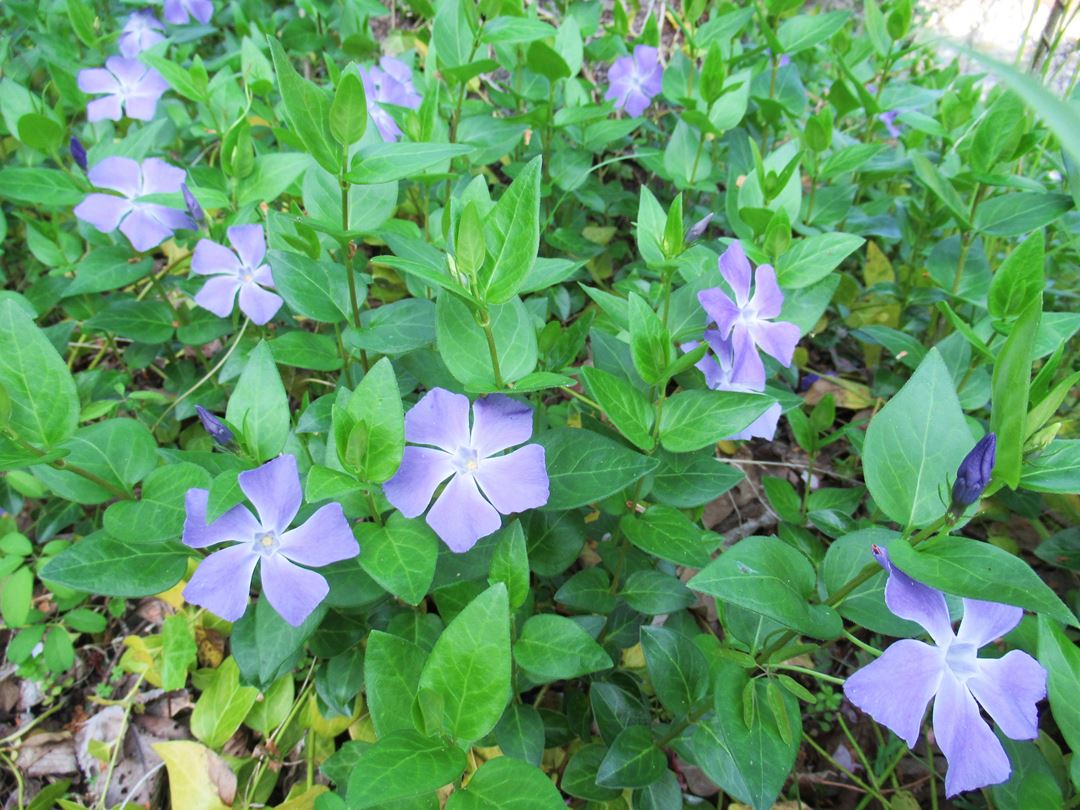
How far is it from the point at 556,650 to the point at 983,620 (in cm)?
68

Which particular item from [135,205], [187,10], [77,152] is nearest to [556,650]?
[135,205]

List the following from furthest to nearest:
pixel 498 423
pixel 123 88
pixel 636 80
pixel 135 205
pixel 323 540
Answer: pixel 636 80 → pixel 123 88 → pixel 135 205 → pixel 498 423 → pixel 323 540

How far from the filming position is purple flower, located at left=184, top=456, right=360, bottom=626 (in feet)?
3.84

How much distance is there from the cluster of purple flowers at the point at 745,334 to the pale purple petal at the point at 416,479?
573 mm

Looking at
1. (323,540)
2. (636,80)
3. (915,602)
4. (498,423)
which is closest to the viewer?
(915,602)

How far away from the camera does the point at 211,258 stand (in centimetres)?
179

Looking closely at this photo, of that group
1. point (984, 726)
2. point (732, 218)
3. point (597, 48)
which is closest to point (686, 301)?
point (732, 218)

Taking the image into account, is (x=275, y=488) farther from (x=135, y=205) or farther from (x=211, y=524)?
(x=135, y=205)

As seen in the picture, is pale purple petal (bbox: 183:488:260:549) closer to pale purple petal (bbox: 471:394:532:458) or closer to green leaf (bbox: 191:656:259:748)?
pale purple petal (bbox: 471:394:532:458)

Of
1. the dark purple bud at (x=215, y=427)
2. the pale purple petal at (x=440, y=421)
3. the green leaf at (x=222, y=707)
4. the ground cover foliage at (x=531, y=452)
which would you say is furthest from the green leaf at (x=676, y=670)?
the green leaf at (x=222, y=707)

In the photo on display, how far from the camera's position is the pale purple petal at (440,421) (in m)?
1.25

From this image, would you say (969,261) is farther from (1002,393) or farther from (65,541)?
(65,541)

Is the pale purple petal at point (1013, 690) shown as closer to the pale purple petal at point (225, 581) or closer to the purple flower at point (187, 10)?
the pale purple petal at point (225, 581)

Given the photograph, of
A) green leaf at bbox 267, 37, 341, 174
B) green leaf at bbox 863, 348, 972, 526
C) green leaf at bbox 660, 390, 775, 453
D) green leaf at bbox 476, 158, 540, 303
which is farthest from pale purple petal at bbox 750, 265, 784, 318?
green leaf at bbox 267, 37, 341, 174
